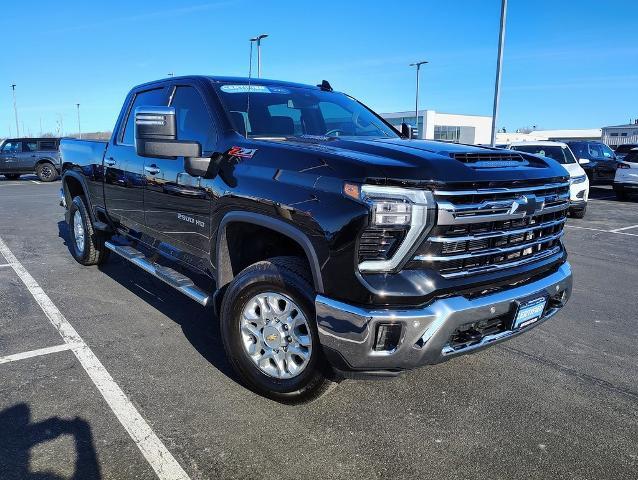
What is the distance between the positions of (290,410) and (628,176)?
51.0 ft

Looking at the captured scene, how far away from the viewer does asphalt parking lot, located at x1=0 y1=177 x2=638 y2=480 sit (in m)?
2.61

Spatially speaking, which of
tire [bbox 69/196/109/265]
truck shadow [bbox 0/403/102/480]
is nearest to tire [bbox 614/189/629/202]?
tire [bbox 69/196/109/265]

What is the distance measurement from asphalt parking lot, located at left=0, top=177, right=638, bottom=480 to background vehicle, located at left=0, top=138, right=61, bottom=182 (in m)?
19.6

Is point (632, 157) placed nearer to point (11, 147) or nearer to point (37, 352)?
point (37, 352)

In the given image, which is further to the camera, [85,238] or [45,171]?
[45,171]

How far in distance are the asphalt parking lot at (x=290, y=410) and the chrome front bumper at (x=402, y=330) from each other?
1.72ft

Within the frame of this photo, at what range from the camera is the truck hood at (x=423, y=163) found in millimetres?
2559

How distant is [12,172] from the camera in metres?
22.1

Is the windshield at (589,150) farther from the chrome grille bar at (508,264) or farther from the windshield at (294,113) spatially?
the chrome grille bar at (508,264)

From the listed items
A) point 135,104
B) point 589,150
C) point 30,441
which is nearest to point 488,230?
point 30,441

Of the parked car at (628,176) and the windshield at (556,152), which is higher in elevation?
the windshield at (556,152)

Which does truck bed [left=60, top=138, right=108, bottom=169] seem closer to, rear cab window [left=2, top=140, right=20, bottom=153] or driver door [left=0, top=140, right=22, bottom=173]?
driver door [left=0, top=140, right=22, bottom=173]

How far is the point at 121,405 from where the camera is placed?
313 centimetres

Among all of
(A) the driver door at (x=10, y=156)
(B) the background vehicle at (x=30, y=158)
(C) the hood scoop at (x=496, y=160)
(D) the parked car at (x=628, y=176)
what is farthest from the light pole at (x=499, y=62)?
(A) the driver door at (x=10, y=156)
